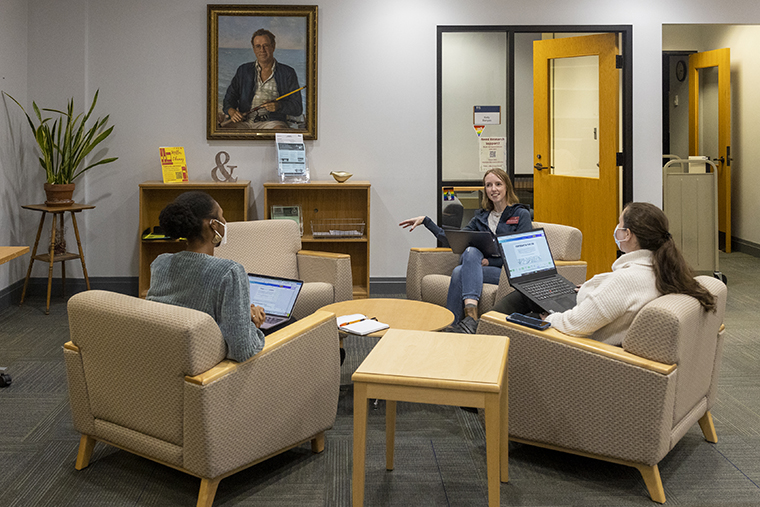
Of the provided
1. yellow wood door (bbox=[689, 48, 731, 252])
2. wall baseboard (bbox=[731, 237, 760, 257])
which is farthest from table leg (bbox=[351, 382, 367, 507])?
yellow wood door (bbox=[689, 48, 731, 252])

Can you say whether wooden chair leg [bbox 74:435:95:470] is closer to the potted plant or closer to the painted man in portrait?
the potted plant

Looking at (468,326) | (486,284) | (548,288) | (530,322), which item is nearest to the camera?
(530,322)

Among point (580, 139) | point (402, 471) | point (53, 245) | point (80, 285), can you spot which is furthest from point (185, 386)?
point (580, 139)

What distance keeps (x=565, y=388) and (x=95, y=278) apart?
4.65 meters

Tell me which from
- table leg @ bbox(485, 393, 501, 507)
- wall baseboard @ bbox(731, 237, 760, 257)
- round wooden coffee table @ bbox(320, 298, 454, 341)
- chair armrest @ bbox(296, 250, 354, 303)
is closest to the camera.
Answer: table leg @ bbox(485, 393, 501, 507)

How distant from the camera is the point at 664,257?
253 cm

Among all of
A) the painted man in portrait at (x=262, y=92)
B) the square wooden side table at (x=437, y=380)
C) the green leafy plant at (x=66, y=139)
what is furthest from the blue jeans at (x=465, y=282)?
the green leafy plant at (x=66, y=139)

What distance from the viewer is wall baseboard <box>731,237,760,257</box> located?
7.79 meters

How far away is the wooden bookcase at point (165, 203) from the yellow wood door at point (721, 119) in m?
5.53

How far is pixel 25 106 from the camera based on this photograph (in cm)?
576

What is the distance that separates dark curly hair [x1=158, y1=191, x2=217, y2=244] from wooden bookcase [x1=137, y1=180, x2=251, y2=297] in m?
3.15

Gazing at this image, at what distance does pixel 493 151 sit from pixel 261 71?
6.97 feet

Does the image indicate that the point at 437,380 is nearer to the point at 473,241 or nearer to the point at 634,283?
the point at 634,283

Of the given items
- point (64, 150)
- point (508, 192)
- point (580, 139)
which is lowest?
point (508, 192)
